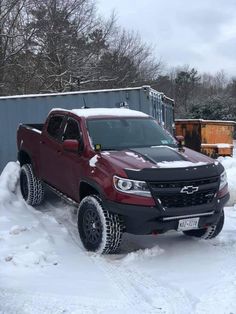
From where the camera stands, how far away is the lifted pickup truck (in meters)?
5.96

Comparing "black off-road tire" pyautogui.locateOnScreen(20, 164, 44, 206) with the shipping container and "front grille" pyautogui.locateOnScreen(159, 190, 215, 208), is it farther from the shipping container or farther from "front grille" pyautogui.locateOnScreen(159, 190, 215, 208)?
the shipping container

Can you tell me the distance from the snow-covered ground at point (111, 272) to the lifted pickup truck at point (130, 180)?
1.14 ft

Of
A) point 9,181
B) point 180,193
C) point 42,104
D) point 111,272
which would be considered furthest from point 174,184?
point 42,104

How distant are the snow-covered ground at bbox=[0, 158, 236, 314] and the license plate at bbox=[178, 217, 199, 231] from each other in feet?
1.29

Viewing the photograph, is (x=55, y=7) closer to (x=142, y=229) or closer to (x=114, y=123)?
(x=114, y=123)

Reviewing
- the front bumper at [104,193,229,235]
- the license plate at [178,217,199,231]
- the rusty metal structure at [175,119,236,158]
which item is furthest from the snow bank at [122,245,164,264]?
the rusty metal structure at [175,119,236,158]

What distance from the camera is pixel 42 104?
13.1 m

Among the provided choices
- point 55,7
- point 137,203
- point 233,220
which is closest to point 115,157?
point 137,203

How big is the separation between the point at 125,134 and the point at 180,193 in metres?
1.67

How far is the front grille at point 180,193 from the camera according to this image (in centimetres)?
596

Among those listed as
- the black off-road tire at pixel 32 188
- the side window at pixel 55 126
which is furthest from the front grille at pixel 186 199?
the black off-road tire at pixel 32 188

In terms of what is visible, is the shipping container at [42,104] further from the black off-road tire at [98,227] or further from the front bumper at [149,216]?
the front bumper at [149,216]

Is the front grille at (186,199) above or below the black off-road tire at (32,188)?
above

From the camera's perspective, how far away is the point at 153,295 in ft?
16.3
